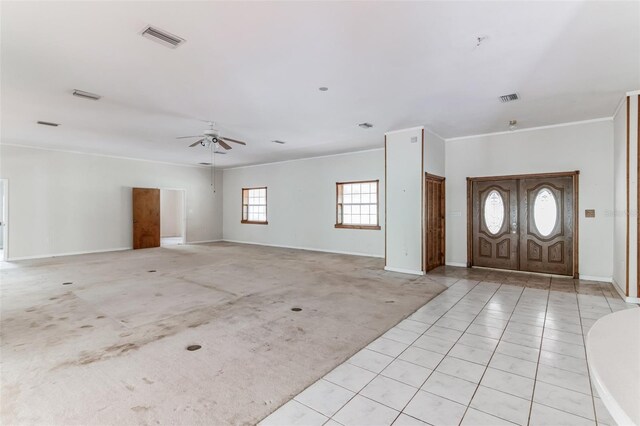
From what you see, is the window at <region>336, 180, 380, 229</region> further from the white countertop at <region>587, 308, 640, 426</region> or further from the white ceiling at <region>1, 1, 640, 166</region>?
the white countertop at <region>587, 308, 640, 426</region>

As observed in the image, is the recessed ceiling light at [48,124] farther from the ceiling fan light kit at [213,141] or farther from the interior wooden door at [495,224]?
the interior wooden door at [495,224]

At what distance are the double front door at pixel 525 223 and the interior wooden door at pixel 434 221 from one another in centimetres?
60

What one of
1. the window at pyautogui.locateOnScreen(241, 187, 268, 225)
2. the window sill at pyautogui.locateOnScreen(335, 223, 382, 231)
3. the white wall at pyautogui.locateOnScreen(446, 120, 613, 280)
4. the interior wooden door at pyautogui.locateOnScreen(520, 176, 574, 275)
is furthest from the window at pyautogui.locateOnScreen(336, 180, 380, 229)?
the interior wooden door at pyautogui.locateOnScreen(520, 176, 574, 275)

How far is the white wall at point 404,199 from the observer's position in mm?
6289

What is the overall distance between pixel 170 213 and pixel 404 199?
1123 cm

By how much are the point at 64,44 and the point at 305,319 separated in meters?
3.81

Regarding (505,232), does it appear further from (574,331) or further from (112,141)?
(112,141)

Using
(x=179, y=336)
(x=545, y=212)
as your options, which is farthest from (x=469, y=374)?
(x=545, y=212)

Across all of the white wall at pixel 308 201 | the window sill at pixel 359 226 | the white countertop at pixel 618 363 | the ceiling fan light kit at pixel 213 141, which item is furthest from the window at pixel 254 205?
the white countertop at pixel 618 363

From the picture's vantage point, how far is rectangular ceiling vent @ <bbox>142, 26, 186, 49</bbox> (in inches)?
113

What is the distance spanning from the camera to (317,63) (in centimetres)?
352

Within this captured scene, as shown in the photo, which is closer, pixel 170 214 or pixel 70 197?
pixel 70 197

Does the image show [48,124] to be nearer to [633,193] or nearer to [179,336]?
[179,336]

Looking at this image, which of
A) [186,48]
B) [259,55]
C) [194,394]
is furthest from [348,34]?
[194,394]
